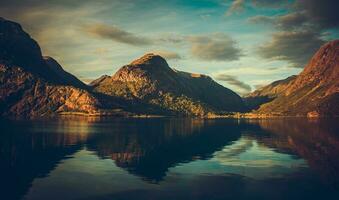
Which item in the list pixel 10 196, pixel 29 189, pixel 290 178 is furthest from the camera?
pixel 290 178

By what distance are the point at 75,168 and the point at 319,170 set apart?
225 ft

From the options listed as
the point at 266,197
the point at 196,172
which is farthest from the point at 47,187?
the point at 266,197

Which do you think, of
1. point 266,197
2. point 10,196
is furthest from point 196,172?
point 10,196

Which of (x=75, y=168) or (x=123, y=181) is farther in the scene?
(x=75, y=168)

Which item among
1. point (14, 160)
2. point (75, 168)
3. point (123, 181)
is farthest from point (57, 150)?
point (123, 181)

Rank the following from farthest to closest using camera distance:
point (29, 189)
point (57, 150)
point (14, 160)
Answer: point (57, 150)
point (14, 160)
point (29, 189)

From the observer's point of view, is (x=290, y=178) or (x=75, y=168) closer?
(x=290, y=178)

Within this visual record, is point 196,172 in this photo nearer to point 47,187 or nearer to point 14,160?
point 47,187

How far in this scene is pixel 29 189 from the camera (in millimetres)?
77938

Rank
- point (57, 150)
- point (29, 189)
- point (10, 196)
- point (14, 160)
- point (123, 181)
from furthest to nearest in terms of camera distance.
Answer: point (57, 150) < point (14, 160) < point (123, 181) < point (29, 189) < point (10, 196)

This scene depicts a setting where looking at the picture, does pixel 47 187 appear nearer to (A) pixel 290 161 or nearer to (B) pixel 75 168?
(B) pixel 75 168

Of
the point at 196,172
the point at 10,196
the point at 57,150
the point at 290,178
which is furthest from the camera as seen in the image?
the point at 57,150

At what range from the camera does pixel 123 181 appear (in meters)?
86.5

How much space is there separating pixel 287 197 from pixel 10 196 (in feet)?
178
